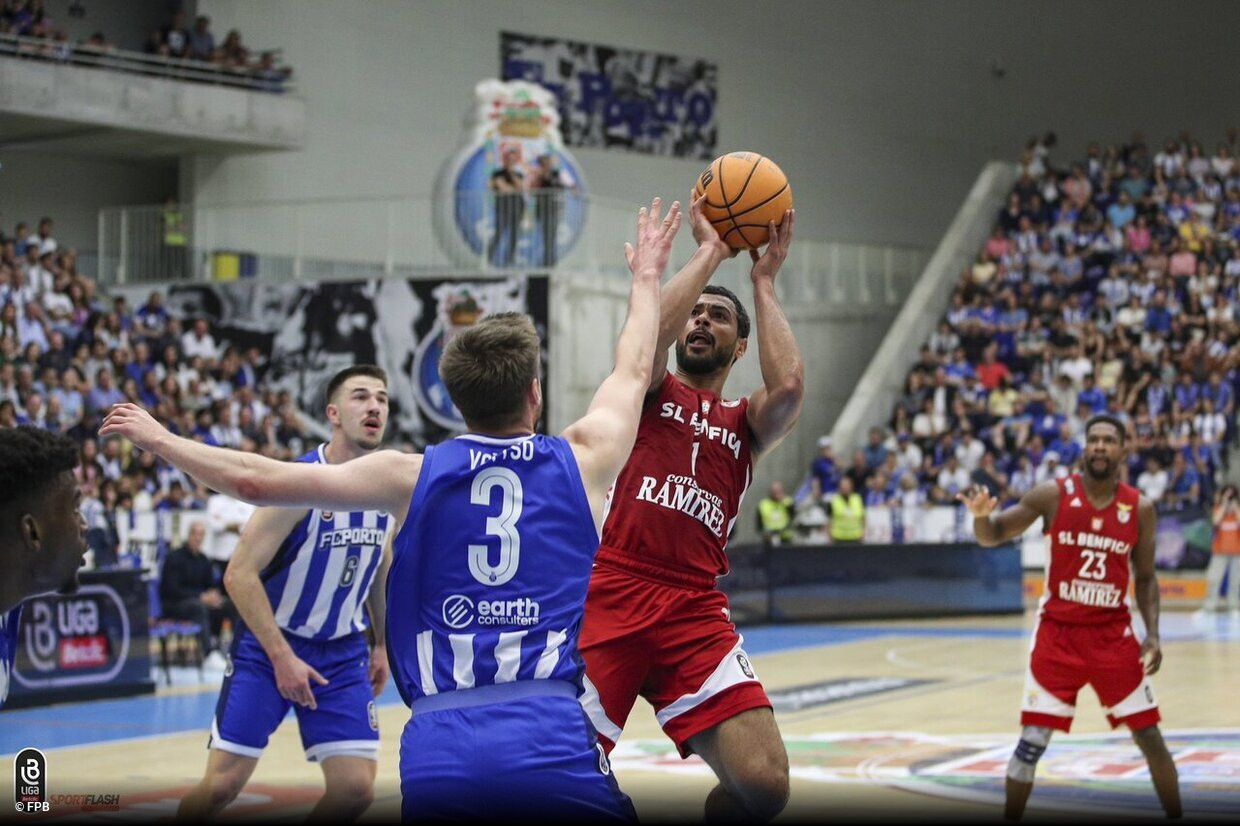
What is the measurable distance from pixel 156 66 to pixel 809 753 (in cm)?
2033

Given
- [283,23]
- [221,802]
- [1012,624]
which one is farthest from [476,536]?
[283,23]

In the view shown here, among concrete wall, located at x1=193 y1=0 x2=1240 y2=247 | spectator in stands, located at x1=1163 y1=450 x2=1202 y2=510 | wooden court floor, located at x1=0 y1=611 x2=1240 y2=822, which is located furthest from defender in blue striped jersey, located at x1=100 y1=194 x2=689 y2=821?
concrete wall, located at x1=193 y1=0 x2=1240 y2=247

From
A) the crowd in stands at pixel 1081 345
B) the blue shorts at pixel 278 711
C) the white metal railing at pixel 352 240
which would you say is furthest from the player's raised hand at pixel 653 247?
the crowd in stands at pixel 1081 345

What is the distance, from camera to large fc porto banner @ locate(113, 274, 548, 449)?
25875mm

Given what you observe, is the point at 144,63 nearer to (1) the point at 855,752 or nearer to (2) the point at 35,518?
(1) the point at 855,752

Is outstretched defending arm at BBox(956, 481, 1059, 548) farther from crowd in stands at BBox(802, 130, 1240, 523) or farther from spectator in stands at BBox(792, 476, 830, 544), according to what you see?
crowd in stands at BBox(802, 130, 1240, 523)

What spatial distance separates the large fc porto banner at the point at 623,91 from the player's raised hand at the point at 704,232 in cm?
2794

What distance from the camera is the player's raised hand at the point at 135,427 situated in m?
4.48

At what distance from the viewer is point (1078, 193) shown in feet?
111

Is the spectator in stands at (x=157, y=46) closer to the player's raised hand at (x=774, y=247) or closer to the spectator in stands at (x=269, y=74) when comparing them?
the spectator in stands at (x=269, y=74)

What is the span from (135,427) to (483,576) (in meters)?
0.98

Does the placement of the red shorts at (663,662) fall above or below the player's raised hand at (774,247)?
below

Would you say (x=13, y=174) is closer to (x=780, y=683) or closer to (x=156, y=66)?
(x=156, y=66)

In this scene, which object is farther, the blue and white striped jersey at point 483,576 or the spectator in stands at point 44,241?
the spectator in stands at point 44,241
